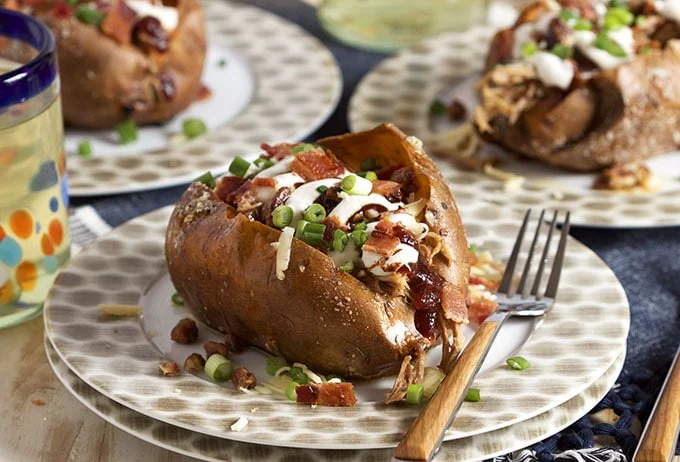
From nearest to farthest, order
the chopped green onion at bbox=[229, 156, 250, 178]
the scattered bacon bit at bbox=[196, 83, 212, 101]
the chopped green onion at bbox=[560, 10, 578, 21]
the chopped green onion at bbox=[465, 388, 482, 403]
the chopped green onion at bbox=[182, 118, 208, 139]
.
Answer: the chopped green onion at bbox=[465, 388, 482, 403] < the chopped green onion at bbox=[229, 156, 250, 178] < the chopped green onion at bbox=[560, 10, 578, 21] < the chopped green onion at bbox=[182, 118, 208, 139] < the scattered bacon bit at bbox=[196, 83, 212, 101]

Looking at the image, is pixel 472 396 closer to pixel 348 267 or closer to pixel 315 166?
pixel 348 267

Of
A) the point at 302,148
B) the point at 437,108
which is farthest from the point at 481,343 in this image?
the point at 437,108

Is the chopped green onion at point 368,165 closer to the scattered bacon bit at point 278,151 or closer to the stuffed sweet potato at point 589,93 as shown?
the scattered bacon bit at point 278,151

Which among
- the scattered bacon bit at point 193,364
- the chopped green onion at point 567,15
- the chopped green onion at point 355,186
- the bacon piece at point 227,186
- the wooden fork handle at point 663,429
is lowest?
the scattered bacon bit at point 193,364

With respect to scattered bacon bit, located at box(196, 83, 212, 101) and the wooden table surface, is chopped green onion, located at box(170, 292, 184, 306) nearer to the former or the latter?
the wooden table surface

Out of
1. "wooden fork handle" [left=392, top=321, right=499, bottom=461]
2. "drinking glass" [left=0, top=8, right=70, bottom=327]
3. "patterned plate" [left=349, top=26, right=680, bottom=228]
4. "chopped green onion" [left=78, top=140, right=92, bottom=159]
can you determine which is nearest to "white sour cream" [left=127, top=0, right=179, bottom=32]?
"chopped green onion" [left=78, top=140, right=92, bottom=159]

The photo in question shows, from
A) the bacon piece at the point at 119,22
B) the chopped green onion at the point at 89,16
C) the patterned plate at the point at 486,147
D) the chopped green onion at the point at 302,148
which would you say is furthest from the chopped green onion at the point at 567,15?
the chopped green onion at the point at 89,16

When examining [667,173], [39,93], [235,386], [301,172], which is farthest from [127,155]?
[667,173]
